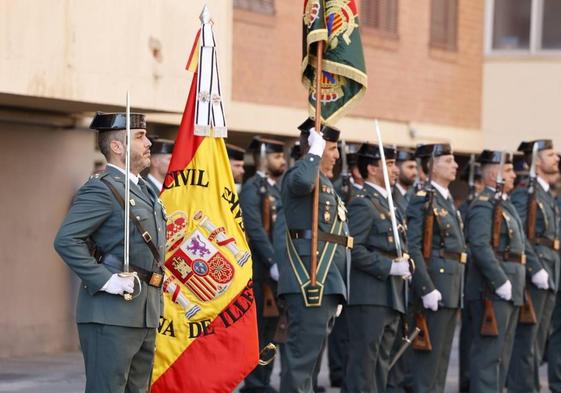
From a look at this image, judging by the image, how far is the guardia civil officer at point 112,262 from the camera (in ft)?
24.5

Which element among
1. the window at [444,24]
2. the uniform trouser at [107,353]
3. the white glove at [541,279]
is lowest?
the white glove at [541,279]

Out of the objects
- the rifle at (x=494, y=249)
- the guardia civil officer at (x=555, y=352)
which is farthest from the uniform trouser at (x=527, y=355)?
the rifle at (x=494, y=249)

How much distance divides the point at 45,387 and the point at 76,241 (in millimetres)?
4660

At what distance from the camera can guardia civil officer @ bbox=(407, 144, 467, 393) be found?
36.0 feet

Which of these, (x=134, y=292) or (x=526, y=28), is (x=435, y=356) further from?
(x=526, y=28)

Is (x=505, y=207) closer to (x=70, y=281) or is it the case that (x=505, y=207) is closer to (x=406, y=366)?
(x=406, y=366)

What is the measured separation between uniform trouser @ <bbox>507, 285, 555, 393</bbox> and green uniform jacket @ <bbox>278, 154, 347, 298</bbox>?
9.05ft

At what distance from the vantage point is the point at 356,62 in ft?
33.7

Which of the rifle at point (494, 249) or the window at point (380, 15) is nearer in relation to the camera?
the rifle at point (494, 249)

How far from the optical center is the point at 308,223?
32.3 feet

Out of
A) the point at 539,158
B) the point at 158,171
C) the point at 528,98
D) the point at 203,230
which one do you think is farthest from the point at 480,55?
the point at 203,230

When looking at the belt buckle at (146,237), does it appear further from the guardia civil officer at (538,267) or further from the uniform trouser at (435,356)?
the guardia civil officer at (538,267)

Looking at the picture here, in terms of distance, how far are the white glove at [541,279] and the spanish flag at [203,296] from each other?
146 inches

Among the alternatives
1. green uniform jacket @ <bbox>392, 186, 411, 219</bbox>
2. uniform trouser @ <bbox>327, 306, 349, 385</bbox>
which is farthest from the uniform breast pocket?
uniform trouser @ <bbox>327, 306, 349, 385</bbox>
